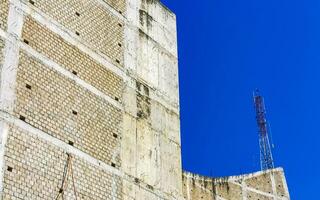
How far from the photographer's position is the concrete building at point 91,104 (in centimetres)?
1226

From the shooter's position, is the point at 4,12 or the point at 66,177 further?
the point at 4,12

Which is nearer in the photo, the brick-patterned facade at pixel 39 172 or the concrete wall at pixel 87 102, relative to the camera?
the brick-patterned facade at pixel 39 172

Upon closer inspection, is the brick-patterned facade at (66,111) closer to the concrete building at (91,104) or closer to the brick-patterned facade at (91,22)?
the concrete building at (91,104)

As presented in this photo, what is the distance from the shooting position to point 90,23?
15508mm

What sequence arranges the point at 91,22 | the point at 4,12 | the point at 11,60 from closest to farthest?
the point at 11,60
the point at 4,12
the point at 91,22

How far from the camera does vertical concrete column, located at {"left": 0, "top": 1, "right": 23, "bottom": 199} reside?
11805 mm

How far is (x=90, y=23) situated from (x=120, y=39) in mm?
1185

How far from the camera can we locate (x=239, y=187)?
19.3m

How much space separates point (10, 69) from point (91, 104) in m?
2.46

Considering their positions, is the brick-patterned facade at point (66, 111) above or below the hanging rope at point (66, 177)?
above

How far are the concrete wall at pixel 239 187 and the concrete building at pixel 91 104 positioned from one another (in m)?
0.05

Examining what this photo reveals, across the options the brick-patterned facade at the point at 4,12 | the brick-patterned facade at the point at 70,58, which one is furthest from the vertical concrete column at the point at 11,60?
the brick-patterned facade at the point at 70,58

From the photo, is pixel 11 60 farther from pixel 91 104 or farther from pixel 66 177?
pixel 66 177

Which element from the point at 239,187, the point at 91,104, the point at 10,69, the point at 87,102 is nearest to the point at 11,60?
the point at 10,69
